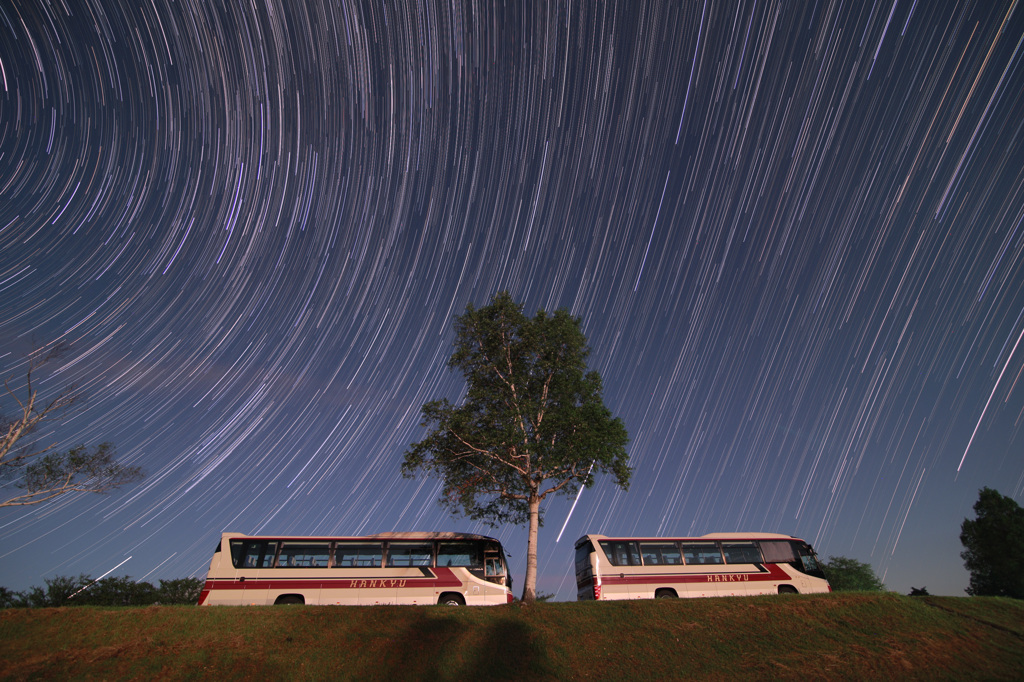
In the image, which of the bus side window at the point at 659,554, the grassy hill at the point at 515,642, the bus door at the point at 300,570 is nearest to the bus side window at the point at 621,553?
the bus side window at the point at 659,554

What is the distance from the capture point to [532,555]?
919 inches

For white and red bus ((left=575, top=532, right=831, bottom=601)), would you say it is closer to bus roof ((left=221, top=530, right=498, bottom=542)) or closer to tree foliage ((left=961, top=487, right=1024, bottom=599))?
bus roof ((left=221, top=530, right=498, bottom=542))

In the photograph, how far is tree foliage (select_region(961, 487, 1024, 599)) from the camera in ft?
187

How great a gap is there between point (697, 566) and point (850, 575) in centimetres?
6334

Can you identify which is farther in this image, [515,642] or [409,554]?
[409,554]

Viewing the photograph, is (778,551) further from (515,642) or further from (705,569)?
(515,642)

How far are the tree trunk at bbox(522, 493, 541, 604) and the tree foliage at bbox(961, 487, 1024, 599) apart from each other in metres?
66.7

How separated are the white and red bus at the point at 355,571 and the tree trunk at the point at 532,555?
7.76ft

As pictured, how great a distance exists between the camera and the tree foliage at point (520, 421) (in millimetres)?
25219

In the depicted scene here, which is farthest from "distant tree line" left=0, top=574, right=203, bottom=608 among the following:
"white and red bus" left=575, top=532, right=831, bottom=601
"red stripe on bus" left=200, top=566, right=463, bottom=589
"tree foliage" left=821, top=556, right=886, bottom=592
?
"tree foliage" left=821, top=556, right=886, bottom=592

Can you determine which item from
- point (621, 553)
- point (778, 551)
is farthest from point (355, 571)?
point (778, 551)

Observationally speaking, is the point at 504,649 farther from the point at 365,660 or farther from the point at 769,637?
the point at 769,637

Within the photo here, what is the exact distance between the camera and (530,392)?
2816 centimetres

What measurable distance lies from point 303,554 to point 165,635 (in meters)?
6.92
